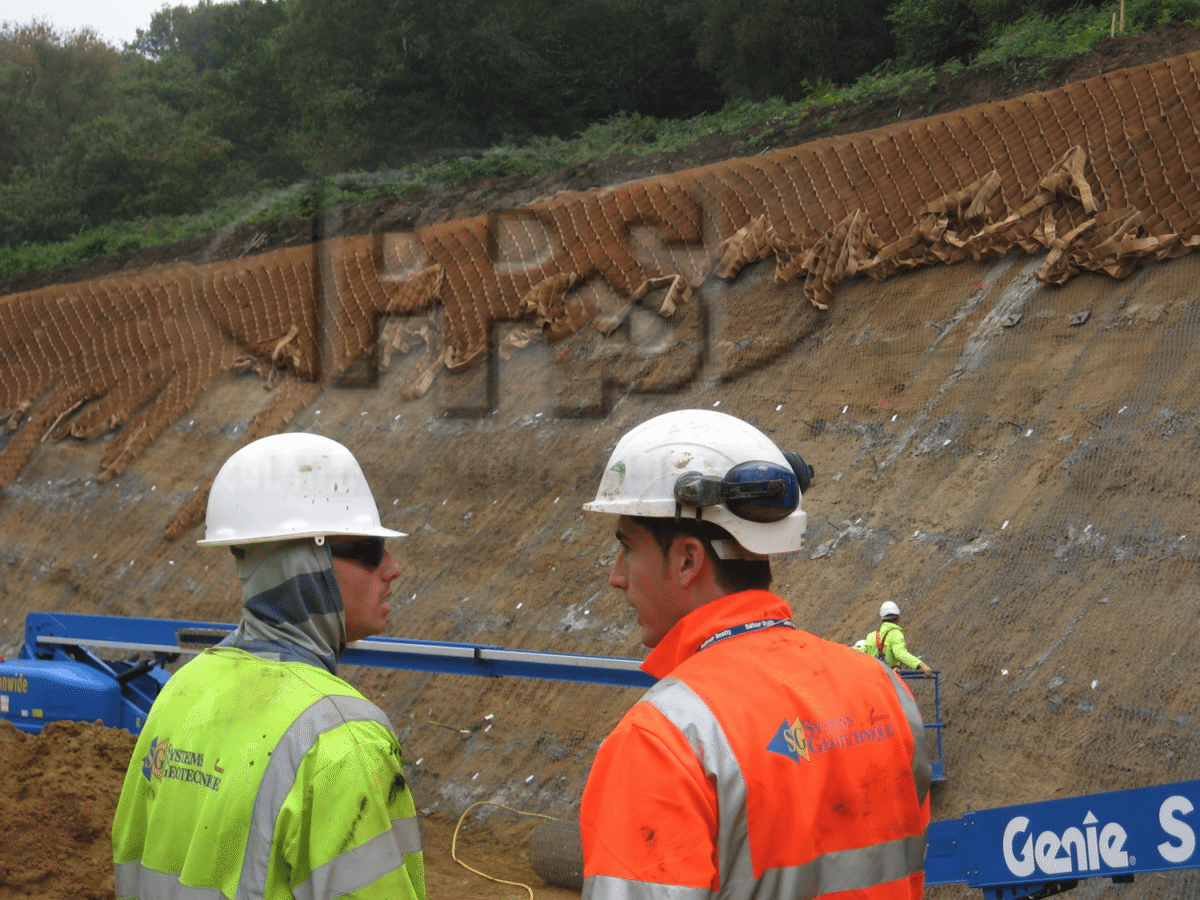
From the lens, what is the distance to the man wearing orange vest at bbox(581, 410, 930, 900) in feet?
5.77

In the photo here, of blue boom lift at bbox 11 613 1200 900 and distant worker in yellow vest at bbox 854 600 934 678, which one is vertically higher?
blue boom lift at bbox 11 613 1200 900

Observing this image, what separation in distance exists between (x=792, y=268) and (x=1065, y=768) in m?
6.63

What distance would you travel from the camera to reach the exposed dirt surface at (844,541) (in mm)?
6688

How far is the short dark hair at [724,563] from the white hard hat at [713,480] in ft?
0.07

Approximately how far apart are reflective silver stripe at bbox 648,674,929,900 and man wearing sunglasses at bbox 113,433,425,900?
0.67 metres

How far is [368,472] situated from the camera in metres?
13.5

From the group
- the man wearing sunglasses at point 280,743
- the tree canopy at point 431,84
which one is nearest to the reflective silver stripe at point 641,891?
the man wearing sunglasses at point 280,743

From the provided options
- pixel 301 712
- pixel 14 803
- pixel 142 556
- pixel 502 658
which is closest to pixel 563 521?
pixel 502 658

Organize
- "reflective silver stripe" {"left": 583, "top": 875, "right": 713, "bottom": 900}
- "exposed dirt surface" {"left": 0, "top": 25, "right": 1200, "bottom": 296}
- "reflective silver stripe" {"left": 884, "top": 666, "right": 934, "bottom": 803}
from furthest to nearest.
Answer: "exposed dirt surface" {"left": 0, "top": 25, "right": 1200, "bottom": 296}, "reflective silver stripe" {"left": 884, "top": 666, "right": 934, "bottom": 803}, "reflective silver stripe" {"left": 583, "top": 875, "right": 713, "bottom": 900}

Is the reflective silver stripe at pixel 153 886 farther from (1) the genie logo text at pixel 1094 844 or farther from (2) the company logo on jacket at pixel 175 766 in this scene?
(1) the genie logo text at pixel 1094 844

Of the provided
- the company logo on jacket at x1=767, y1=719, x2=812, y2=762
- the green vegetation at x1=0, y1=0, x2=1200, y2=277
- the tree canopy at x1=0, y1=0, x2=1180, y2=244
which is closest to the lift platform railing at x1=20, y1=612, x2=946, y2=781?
the company logo on jacket at x1=767, y1=719, x2=812, y2=762

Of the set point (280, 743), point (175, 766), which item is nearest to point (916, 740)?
point (280, 743)

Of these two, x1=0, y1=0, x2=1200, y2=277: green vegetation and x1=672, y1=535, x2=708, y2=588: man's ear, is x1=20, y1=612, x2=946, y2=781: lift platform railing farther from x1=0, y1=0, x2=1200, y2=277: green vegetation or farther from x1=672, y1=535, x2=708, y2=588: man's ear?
x1=0, y1=0, x2=1200, y2=277: green vegetation

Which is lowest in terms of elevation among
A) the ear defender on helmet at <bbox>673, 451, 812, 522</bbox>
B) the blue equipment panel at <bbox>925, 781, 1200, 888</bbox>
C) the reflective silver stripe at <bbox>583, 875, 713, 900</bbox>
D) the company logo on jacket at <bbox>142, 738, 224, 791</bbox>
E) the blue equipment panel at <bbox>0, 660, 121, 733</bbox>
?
the blue equipment panel at <bbox>0, 660, 121, 733</bbox>
